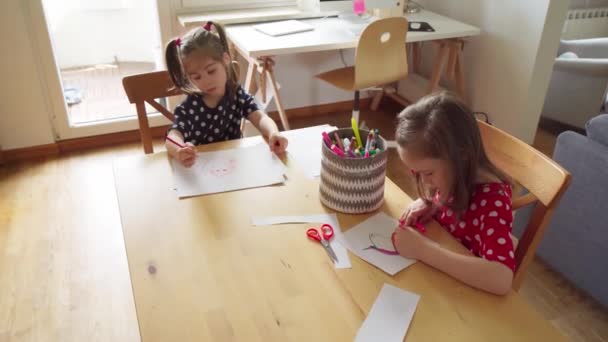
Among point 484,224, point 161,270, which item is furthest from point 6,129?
point 484,224

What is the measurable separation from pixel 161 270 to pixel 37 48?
2.28m

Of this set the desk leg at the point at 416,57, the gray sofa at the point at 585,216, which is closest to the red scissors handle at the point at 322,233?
the gray sofa at the point at 585,216

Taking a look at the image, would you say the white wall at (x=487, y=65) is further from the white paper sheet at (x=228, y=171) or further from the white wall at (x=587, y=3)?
the white paper sheet at (x=228, y=171)

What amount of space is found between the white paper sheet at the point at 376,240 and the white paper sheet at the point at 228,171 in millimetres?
270

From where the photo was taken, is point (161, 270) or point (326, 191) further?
point (326, 191)

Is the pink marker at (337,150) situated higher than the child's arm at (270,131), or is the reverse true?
the pink marker at (337,150)

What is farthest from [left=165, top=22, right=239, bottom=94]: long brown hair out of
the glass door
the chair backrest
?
the glass door

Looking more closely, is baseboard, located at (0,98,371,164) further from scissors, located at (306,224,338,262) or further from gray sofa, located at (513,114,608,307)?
scissors, located at (306,224,338,262)

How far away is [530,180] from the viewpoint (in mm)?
1073

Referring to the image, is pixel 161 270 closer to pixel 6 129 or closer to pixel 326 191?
pixel 326 191

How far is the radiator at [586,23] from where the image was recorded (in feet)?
12.4

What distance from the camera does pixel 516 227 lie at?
6.60 ft

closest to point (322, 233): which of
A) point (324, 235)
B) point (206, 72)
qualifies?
point (324, 235)

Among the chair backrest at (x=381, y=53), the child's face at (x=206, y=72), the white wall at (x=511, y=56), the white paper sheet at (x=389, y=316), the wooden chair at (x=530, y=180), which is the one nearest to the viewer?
the white paper sheet at (x=389, y=316)
